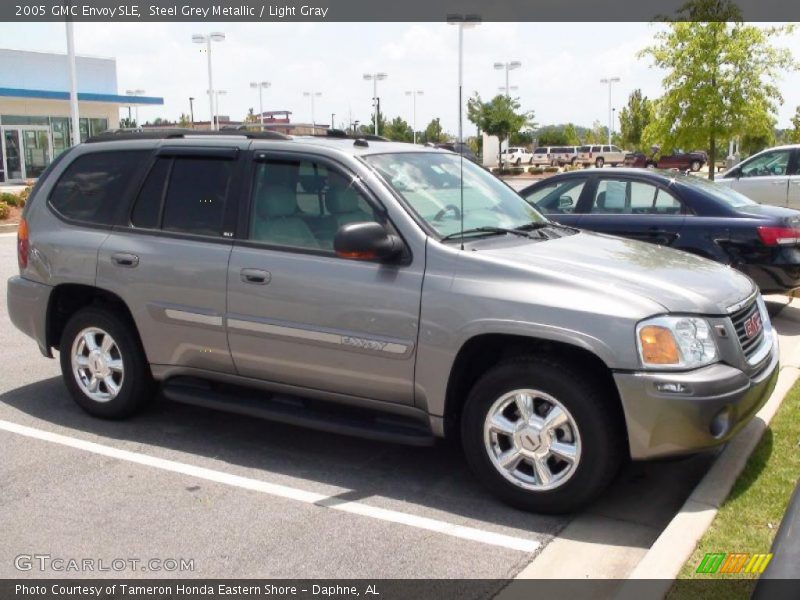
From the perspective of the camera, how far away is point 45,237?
6199 mm

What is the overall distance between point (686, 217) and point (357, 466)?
4.98 metres

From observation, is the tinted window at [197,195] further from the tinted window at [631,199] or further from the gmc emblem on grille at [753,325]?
the tinted window at [631,199]

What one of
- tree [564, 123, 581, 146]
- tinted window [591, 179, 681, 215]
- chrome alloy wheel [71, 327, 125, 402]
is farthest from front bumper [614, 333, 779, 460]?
tree [564, 123, 581, 146]

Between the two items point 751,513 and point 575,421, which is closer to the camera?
point 751,513

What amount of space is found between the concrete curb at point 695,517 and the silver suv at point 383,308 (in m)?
0.32

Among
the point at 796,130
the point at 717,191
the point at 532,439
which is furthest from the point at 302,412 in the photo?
the point at 796,130

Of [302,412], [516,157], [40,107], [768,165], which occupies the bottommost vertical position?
[302,412]

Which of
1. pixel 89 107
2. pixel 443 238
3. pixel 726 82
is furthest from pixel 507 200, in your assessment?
pixel 89 107

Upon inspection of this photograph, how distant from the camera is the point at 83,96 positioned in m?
39.9

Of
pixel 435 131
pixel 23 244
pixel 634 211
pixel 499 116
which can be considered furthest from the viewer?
pixel 499 116

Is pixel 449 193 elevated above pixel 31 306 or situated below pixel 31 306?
above

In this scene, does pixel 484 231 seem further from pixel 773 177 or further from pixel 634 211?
pixel 773 177

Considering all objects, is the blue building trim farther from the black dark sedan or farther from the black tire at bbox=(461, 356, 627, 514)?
the black tire at bbox=(461, 356, 627, 514)

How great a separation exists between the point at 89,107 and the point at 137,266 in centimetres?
3918
